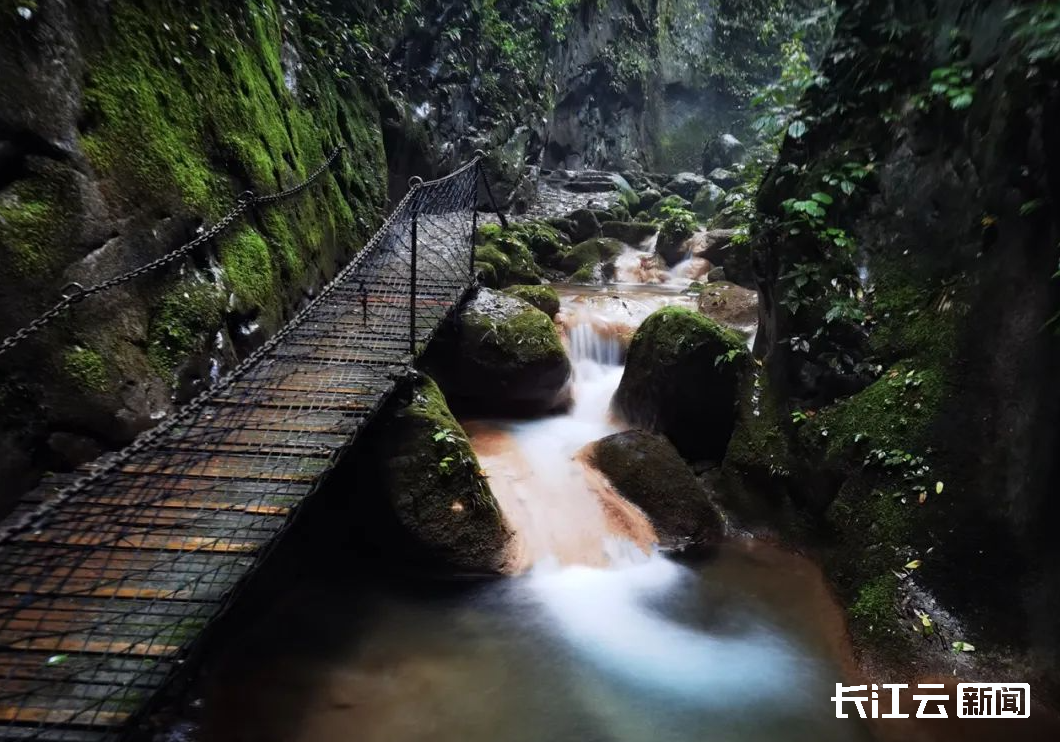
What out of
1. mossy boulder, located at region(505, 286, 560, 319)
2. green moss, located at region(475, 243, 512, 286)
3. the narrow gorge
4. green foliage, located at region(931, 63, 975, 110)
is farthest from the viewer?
green moss, located at region(475, 243, 512, 286)

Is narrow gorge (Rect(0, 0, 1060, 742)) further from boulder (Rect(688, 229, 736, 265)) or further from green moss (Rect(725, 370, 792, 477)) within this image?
boulder (Rect(688, 229, 736, 265))

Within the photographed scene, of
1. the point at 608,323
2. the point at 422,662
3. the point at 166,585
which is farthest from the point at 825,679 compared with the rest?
the point at 608,323

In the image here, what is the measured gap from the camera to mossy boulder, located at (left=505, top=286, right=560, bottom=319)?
28.7ft

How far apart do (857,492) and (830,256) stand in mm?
2223

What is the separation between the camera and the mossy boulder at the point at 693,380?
6.10 meters

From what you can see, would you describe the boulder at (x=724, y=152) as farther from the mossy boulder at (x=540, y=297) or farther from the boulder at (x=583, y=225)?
the mossy boulder at (x=540, y=297)

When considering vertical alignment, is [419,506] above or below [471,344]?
below

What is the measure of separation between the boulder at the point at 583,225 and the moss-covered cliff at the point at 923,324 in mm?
9620

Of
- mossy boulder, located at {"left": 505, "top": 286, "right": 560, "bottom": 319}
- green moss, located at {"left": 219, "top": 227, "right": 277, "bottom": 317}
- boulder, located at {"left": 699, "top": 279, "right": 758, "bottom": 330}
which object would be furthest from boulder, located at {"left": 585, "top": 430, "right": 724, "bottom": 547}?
boulder, located at {"left": 699, "top": 279, "right": 758, "bottom": 330}

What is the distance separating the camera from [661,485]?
18.4ft

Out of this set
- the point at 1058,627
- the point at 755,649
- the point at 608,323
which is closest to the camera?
the point at 1058,627

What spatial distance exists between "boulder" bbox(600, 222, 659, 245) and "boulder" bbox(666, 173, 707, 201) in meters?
7.11

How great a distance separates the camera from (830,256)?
5.36 meters

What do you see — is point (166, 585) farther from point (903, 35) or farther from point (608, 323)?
point (608, 323)
